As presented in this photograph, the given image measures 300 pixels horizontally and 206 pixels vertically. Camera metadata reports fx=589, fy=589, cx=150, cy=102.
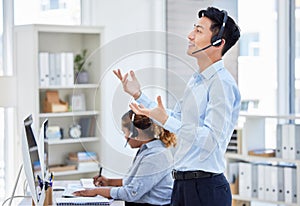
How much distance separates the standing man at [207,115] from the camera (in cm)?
224

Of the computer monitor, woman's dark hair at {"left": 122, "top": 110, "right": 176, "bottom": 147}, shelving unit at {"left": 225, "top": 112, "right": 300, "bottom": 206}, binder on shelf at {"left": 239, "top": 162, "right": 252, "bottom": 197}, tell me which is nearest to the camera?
the computer monitor

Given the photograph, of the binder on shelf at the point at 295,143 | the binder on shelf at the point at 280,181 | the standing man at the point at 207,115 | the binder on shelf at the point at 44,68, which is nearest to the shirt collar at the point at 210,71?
the standing man at the point at 207,115

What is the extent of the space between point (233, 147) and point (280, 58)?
93 cm

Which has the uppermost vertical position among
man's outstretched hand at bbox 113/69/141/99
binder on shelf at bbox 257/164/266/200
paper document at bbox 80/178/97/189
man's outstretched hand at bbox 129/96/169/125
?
man's outstretched hand at bbox 113/69/141/99

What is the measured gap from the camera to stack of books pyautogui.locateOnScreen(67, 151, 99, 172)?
480 centimetres

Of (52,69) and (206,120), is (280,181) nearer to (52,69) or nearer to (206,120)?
(52,69)

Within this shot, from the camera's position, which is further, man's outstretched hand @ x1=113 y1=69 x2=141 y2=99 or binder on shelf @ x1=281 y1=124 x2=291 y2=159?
binder on shelf @ x1=281 y1=124 x2=291 y2=159

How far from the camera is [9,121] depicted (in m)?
4.83

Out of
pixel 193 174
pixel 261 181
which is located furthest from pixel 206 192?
pixel 261 181

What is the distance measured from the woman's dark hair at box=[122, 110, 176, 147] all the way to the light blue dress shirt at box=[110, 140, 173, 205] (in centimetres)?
3

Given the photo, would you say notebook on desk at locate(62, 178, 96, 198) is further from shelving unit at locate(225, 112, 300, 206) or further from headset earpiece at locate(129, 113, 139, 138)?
shelving unit at locate(225, 112, 300, 206)

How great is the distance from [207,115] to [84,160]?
9.10 feet

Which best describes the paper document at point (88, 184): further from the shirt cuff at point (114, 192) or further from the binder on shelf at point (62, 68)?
the binder on shelf at point (62, 68)

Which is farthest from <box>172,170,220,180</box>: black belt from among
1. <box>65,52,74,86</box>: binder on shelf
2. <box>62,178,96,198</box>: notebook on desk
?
A: <box>65,52,74,86</box>: binder on shelf
